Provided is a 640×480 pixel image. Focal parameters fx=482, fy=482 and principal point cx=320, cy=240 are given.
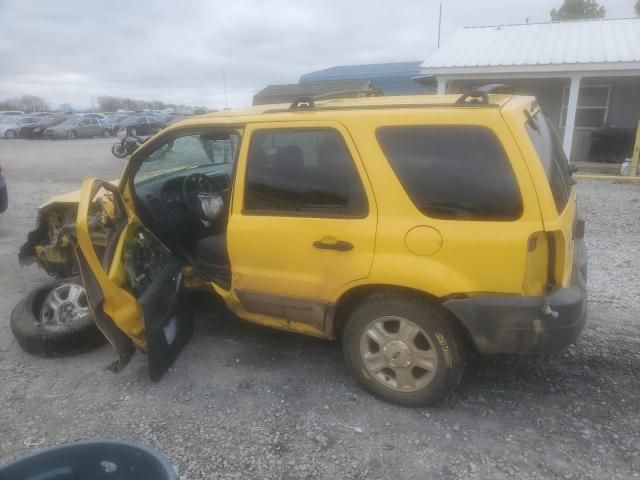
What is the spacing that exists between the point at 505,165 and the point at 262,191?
4.59 ft

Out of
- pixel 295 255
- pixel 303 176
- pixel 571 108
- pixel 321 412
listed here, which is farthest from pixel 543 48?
pixel 321 412

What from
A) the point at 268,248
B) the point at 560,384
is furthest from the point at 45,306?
the point at 560,384

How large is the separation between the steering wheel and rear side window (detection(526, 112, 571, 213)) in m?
2.72

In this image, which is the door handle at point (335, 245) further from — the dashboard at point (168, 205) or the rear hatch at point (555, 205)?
the dashboard at point (168, 205)

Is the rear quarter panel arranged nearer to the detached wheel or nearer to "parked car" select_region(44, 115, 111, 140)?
the detached wheel

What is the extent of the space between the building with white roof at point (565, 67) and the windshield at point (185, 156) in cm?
932

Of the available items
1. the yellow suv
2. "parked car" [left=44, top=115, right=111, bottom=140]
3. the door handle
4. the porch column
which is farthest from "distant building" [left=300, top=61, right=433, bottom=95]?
the door handle

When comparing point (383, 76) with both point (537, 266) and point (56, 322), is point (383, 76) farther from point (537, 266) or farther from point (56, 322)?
point (537, 266)

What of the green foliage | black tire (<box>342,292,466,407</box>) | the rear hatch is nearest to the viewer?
the rear hatch

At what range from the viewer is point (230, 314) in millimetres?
4156

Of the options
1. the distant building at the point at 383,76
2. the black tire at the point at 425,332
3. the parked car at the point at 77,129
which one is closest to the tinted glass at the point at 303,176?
the black tire at the point at 425,332

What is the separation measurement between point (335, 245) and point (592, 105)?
13735 mm

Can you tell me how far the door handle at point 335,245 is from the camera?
2.70 m

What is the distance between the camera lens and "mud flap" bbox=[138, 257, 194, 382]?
9.80 feet
